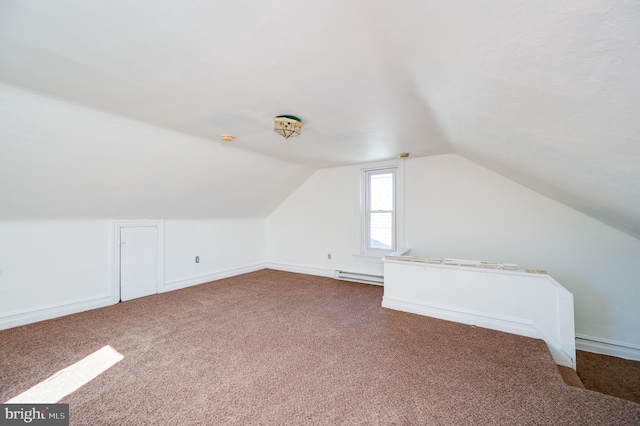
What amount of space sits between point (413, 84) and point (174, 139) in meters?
2.59

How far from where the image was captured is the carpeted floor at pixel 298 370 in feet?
5.19

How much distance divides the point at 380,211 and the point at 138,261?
12.9ft

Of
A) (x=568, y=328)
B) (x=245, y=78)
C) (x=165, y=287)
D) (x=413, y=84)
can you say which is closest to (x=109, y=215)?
(x=165, y=287)

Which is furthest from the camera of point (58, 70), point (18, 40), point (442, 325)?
point (442, 325)

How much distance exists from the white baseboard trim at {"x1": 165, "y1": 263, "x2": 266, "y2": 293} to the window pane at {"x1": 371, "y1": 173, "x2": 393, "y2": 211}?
285cm

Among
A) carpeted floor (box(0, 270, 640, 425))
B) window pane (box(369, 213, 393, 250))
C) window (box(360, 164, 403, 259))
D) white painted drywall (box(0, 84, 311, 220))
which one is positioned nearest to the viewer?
carpeted floor (box(0, 270, 640, 425))

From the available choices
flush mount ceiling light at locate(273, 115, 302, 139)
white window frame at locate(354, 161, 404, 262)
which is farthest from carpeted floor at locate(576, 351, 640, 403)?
flush mount ceiling light at locate(273, 115, 302, 139)

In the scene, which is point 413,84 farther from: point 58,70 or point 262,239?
point 262,239

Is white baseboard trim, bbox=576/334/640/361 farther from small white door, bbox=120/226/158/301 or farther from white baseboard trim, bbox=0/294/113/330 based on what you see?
white baseboard trim, bbox=0/294/113/330

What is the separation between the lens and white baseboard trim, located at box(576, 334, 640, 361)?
2.96 metres

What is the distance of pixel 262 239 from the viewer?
5.89 metres

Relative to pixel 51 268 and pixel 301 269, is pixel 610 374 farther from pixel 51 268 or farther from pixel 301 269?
pixel 51 268

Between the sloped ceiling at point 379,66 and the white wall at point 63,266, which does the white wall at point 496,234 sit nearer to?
the sloped ceiling at point 379,66

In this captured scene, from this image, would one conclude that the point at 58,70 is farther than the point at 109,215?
No
